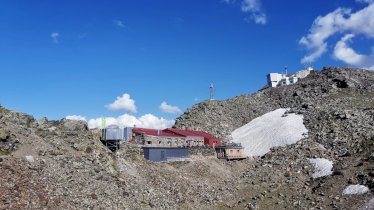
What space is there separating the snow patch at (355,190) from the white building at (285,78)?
7849 cm

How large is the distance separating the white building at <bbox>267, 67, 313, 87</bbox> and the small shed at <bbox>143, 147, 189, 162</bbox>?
72.0 metres

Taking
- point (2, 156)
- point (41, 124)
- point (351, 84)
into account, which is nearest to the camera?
point (2, 156)

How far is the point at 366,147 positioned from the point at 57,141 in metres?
45.5

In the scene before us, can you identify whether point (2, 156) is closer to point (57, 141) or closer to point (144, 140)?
point (57, 141)

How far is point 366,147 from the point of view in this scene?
63750 millimetres

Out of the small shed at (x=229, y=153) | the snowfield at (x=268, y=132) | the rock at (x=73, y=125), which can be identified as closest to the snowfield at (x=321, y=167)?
the snowfield at (x=268, y=132)

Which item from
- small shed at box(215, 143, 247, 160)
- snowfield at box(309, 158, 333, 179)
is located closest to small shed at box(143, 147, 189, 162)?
small shed at box(215, 143, 247, 160)

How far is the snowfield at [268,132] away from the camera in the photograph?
77.2 meters

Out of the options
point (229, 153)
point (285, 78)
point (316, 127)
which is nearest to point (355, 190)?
point (229, 153)

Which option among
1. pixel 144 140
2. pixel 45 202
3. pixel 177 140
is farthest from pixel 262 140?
pixel 45 202

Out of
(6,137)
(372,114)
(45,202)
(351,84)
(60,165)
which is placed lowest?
(45,202)

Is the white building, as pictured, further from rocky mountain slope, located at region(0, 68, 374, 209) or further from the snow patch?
the snow patch

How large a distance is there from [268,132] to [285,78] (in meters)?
51.3

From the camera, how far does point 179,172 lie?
5909 cm
